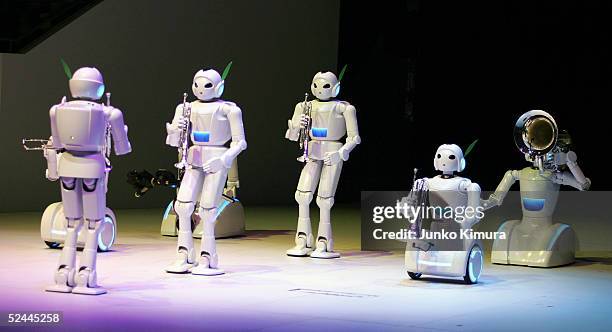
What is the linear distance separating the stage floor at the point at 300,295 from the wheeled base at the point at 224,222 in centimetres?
71

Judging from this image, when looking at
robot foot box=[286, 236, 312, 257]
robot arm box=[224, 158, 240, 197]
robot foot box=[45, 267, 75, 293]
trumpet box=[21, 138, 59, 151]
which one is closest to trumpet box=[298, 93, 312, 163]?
robot foot box=[286, 236, 312, 257]

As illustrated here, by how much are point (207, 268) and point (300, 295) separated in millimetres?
1239

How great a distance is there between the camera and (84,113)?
6.84m

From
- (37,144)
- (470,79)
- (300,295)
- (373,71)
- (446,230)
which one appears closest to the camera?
(300,295)

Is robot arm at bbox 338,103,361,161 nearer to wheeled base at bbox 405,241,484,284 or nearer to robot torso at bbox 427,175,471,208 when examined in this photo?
robot torso at bbox 427,175,471,208

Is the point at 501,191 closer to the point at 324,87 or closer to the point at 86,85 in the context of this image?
the point at 324,87

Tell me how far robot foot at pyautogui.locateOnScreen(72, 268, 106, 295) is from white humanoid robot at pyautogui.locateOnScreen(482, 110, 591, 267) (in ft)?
12.5

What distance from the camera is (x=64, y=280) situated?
707cm

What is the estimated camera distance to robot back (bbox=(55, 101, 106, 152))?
6.84 m

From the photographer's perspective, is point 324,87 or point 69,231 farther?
point 324,87

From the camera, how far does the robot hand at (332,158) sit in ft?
31.1

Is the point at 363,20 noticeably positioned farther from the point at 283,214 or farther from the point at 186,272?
the point at 186,272

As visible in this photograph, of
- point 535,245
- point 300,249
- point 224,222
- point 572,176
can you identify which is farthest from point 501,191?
point 224,222

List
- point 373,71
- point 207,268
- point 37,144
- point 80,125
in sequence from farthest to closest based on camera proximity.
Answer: point 373,71 < point 37,144 < point 207,268 < point 80,125
